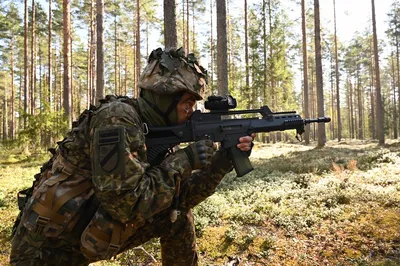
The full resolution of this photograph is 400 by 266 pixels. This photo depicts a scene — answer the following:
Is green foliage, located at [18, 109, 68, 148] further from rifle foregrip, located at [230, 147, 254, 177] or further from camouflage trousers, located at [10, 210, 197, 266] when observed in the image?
rifle foregrip, located at [230, 147, 254, 177]

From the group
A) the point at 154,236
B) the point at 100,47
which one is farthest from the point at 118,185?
the point at 100,47

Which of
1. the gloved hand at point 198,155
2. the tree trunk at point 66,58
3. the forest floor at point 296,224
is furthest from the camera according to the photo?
the tree trunk at point 66,58

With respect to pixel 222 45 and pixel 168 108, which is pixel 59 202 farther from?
pixel 222 45

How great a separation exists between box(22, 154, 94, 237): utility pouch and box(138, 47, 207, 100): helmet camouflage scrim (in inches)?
37.5

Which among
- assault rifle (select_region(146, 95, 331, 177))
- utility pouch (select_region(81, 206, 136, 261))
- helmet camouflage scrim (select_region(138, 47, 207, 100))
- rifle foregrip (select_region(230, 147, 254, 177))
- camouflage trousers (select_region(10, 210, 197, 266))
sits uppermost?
helmet camouflage scrim (select_region(138, 47, 207, 100))

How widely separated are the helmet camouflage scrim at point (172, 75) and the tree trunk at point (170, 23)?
4.94 metres

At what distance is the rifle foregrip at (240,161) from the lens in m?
2.98

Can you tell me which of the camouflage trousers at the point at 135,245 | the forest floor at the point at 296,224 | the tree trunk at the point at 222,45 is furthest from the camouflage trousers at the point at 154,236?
the tree trunk at the point at 222,45

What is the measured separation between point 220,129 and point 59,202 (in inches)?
63.3

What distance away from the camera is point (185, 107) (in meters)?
2.74

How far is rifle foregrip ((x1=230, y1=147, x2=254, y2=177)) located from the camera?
2.98 m

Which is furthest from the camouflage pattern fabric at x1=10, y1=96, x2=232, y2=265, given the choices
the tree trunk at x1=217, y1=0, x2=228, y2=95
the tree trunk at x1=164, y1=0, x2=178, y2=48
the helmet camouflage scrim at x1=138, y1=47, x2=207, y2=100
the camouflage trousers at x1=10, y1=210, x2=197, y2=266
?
the tree trunk at x1=217, y1=0, x2=228, y2=95

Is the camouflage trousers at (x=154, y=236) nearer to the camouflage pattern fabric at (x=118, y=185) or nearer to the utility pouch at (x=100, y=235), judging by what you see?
the camouflage pattern fabric at (x=118, y=185)

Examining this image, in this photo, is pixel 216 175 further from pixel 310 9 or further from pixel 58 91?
pixel 58 91
